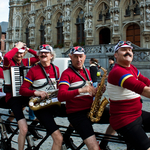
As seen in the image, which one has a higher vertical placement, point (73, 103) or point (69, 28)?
point (69, 28)

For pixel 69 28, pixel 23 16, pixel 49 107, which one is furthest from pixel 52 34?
pixel 49 107

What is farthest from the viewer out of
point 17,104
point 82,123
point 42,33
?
point 42,33

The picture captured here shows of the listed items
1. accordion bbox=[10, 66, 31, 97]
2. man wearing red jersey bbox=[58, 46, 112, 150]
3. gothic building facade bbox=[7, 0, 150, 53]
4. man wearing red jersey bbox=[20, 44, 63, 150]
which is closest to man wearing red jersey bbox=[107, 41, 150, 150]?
man wearing red jersey bbox=[58, 46, 112, 150]

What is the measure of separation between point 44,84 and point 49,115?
477mm

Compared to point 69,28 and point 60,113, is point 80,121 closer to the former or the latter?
point 60,113

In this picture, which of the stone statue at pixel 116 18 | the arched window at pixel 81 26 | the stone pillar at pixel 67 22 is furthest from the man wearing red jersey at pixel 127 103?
the stone pillar at pixel 67 22

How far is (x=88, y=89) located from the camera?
2441mm

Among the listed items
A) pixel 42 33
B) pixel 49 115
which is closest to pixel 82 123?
pixel 49 115

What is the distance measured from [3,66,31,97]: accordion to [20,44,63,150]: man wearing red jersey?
0.47 metres

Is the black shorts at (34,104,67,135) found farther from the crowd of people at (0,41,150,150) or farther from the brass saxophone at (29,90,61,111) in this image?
the brass saxophone at (29,90,61,111)

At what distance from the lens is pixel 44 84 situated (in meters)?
3.14

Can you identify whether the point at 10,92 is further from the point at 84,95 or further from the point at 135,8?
the point at 135,8

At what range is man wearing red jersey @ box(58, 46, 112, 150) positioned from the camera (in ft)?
8.21

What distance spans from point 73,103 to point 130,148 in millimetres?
881
